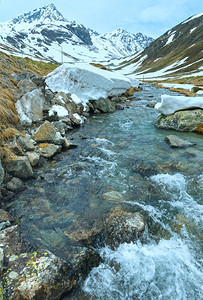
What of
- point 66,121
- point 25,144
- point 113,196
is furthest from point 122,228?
point 66,121

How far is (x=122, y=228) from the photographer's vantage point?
4949mm

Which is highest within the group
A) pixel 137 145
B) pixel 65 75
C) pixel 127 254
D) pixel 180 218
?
pixel 65 75

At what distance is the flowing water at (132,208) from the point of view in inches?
159

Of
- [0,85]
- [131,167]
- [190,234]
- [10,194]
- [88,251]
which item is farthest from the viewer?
[0,85]

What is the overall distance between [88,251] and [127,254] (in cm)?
105

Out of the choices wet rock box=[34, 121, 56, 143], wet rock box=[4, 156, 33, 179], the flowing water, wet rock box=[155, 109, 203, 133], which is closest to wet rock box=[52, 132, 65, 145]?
wet rock box=[34, 121, 56, 143]

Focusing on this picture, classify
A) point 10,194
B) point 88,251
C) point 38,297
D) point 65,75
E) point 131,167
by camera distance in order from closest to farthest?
point 38,297
point 88,251
point 10,194
point 131,167
point 65,75

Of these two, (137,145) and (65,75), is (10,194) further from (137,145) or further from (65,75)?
(65,75)

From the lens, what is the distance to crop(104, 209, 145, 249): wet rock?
4.81m

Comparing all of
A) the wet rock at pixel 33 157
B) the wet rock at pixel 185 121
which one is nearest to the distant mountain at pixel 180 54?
the wet rock at pixel 185 121

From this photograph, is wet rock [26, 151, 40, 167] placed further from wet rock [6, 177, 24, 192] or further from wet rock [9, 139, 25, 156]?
wet rock [6, 177, 24, 192]

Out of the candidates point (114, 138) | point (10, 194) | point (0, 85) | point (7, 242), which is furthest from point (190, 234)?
point (0, 85)

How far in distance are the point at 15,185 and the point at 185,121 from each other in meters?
13.0

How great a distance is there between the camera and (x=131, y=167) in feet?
28.5
